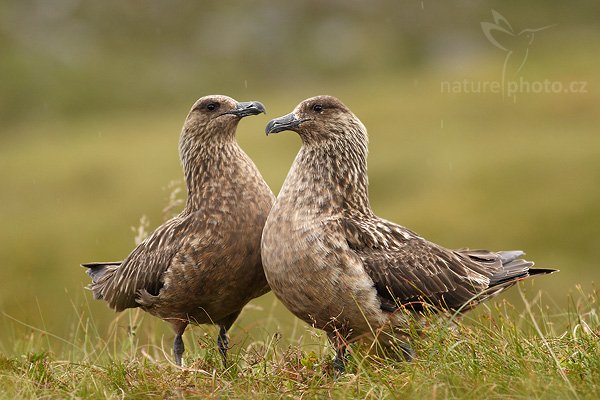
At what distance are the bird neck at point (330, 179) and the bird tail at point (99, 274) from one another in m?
→ 1.79

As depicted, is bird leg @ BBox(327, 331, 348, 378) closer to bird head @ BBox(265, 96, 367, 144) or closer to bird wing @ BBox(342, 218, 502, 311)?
bird wing @ BBox(342, 218, 502, 311)

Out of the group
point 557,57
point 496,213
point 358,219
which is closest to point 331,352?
point 358,219

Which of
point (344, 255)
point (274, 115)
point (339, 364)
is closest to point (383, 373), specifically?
point (339, 364)

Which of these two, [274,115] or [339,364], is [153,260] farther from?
[274,115]

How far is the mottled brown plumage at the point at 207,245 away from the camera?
234 inches

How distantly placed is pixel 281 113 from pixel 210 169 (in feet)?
118

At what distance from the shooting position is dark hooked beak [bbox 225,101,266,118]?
20.5ft

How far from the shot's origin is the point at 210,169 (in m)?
6.36

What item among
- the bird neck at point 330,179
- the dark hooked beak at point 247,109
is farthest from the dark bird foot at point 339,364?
the dark hooked beak at point 247,109

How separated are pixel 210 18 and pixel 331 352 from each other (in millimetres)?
70042

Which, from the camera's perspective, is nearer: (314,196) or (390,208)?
(314,196)

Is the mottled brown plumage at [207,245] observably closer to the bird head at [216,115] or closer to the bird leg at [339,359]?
the bird head at [216,115]

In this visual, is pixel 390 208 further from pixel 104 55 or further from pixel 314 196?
pixel 104 55

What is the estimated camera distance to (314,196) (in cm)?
586
